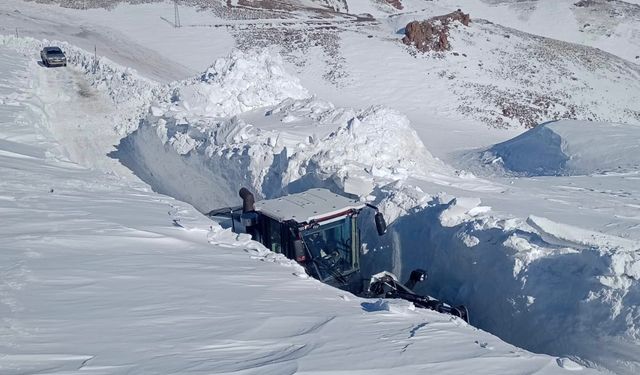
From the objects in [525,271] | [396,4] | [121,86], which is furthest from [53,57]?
[396,4]

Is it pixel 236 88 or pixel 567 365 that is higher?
pixel 236 88

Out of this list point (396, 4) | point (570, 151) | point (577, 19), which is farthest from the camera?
point (396, 4)

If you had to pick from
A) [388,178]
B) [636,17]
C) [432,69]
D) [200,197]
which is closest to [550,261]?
[388,178]

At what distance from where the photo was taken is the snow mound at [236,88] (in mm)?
18938

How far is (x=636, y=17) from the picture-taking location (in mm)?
51219

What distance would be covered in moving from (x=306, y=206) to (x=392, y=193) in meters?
2.43

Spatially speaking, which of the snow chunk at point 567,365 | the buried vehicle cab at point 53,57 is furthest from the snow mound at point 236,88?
the snow chunk at point 567,365

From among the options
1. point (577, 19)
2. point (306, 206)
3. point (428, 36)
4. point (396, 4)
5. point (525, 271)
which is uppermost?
point (396, 4)

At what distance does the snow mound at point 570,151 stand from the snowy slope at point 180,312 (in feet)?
38.9

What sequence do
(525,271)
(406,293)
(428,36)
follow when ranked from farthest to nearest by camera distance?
(428,36)
(406,293)
(525,271)

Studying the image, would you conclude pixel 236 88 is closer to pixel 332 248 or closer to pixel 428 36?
pixel 332 248

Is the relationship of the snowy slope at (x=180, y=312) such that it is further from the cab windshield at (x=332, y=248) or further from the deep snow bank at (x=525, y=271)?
the deep snow bank at (x=525, y=271)

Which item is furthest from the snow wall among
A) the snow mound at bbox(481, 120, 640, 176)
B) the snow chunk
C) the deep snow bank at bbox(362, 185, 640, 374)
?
the snow mound at bbox(481, 120, 640, 176)

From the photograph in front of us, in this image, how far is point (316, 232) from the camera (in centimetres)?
917
